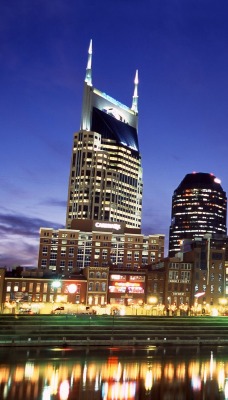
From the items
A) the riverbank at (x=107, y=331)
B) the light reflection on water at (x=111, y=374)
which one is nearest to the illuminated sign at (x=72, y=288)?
the riverbank at (x=107, y=331)

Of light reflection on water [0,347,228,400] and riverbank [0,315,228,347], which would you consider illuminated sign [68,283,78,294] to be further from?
light reflection on water [0,347,228,400]

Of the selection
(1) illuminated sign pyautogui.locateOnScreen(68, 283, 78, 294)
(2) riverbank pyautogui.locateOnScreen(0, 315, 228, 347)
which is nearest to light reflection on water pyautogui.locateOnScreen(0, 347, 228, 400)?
(2) riverbank pyautogui.locateOnScreen(0, 315, 228, 347)

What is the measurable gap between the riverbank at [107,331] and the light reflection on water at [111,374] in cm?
480

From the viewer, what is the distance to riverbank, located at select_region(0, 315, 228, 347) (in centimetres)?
6850

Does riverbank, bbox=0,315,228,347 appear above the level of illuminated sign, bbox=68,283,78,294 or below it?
below

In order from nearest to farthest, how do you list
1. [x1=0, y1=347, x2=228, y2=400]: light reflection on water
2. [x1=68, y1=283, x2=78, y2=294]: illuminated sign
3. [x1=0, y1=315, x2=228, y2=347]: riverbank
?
[x1=0, y1=347, x2=228, y2=400]: light reflection on water, [x1=0, y1=315, x2=228, y2=347]: riverbank, [x1=68, y1=283, x2=78, y2=294]: illuminated sign

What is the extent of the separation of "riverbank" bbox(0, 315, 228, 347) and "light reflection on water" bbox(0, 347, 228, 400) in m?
4.80

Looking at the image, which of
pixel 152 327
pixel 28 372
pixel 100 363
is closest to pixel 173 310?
pixel 152 327

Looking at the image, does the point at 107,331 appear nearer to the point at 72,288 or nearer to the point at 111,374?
the point at 111,374

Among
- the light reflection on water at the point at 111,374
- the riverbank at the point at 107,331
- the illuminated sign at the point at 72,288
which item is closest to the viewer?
the light reflection on water at the point at 111,374

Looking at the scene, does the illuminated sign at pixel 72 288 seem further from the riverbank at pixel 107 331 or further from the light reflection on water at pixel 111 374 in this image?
the light reflection on water at pixel 111 374

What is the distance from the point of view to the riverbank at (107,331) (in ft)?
225

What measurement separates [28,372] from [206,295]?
339 feet

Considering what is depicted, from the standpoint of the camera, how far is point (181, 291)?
140m
